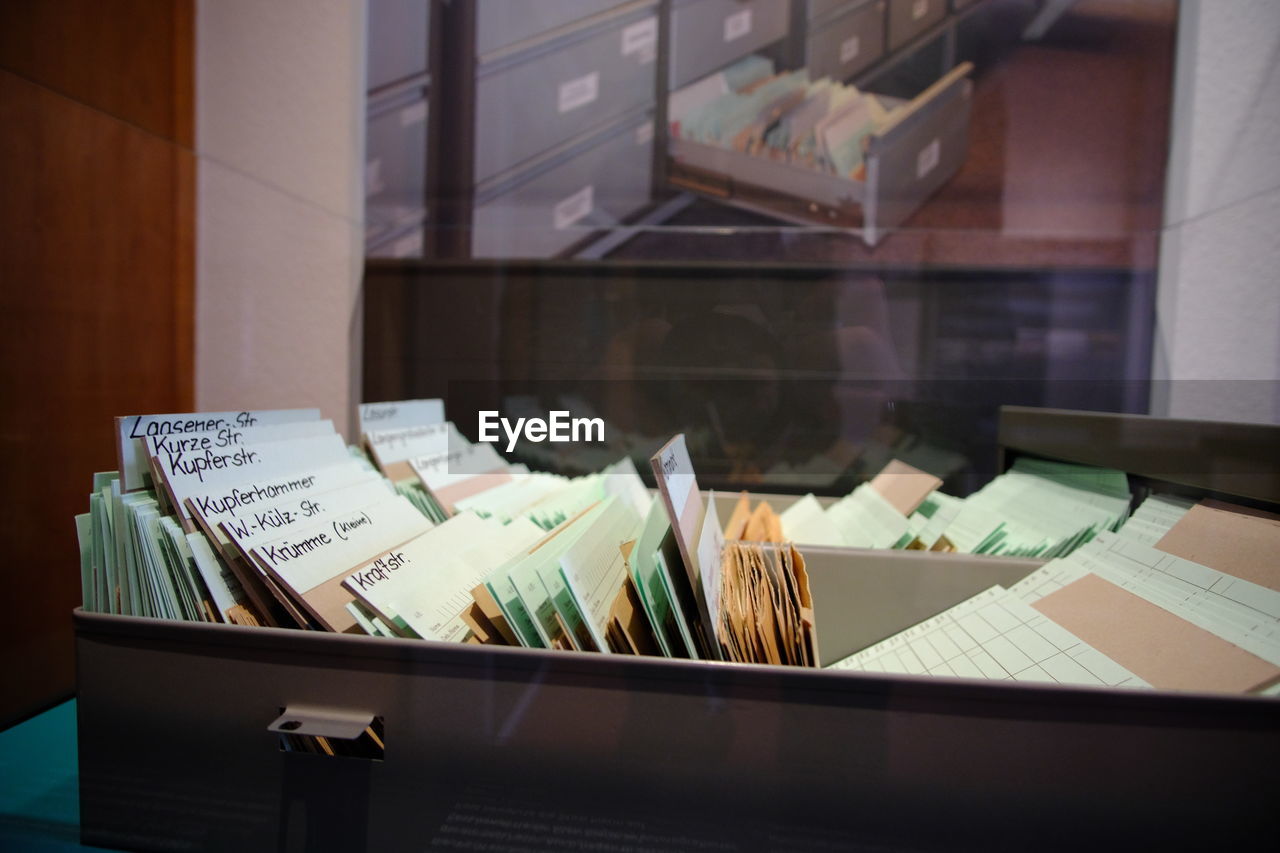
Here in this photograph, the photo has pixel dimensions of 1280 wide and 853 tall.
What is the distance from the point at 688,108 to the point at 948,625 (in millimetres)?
1777

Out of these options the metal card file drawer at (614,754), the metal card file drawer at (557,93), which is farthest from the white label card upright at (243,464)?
the metal card file drawer at (557,93)

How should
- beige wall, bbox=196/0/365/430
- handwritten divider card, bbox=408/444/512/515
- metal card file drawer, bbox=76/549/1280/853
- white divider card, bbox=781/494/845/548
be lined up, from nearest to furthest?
metal card file drawer, bbox=76/549/1280/853, handwritten divider card, bbox=408/444/512/515, white divider card, bbox=781/494/845/548, beige wall, bbox=196/0/365/430

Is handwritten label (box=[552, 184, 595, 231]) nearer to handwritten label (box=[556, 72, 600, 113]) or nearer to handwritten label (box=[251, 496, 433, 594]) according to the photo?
handwritten label (box=[556, 72, 600, 113])

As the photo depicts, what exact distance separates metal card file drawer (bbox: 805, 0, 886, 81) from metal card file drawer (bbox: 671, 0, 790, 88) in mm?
123

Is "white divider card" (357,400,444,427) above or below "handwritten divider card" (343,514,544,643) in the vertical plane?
above

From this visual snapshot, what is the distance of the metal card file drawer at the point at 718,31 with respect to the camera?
1.86 meters

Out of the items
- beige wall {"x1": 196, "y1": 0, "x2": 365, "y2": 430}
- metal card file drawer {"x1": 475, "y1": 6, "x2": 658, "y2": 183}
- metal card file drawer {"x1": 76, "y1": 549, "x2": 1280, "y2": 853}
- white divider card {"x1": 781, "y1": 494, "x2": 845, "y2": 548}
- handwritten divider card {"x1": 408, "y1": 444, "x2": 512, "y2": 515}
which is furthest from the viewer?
metal card file drawer {"x1": 475, "y1": 6, "x2": 658, "y2": 183}

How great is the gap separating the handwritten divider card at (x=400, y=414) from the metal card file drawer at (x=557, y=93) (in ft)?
3.46

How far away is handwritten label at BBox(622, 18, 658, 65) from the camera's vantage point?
1.89 metres

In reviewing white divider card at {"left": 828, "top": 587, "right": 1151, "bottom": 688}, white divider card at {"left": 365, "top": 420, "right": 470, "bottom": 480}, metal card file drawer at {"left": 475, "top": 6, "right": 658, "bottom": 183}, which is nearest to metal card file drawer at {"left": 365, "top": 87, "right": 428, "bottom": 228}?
metal card file drawer at {"left": 475, "top": 6, "right": 658, "bottom": 183}

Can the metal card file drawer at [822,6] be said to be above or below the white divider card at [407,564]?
above

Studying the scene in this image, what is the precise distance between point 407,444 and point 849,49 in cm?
182

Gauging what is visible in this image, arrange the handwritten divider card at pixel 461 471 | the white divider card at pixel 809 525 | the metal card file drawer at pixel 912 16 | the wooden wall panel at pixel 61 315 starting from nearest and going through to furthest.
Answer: the wooden wall panel at pixel 61 315 → the handwritten divider card at pixel 461 471 → the white divider card at pixel 809 525 → the metal card file drawer at pixel 912 16

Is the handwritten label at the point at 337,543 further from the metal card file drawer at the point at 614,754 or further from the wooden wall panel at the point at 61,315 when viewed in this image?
the wooden wall panel at the point at 61,315
